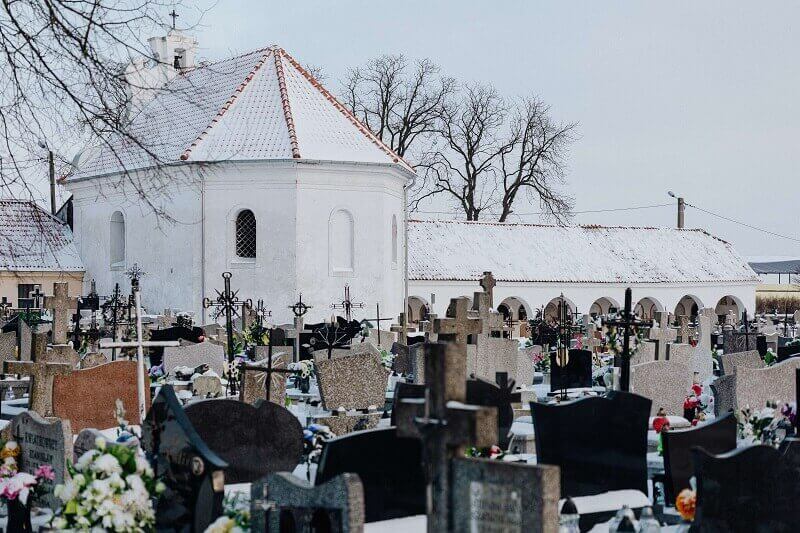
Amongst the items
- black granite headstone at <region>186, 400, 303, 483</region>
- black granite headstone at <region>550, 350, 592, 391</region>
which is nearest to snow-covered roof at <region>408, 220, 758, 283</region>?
black granite headstone at <region>550, 350, 592, 391</region>

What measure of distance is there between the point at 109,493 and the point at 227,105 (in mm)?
25577

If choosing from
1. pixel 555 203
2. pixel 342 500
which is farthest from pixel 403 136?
pixel 342 500

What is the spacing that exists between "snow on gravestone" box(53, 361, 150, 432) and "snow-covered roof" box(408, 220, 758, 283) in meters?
25.8

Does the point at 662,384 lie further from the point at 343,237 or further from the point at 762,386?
the point at 343,237

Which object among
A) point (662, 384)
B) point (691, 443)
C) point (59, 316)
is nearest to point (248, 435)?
point (691, 443)

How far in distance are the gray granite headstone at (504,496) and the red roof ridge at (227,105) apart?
81.5 feet

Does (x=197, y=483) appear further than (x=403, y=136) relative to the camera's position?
No

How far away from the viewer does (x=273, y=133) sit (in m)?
29.6

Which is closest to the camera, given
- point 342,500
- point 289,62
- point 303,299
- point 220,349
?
point 342,500

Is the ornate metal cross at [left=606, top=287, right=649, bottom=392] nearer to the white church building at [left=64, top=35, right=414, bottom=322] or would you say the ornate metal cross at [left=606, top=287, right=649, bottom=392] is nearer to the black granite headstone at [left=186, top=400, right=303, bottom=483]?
the black granite headstone at [left=186, top=400, right=303, bottom=483]

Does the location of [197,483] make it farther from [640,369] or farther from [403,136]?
[403,136]

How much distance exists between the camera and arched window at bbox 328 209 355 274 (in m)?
29.7

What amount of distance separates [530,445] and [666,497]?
2113mm

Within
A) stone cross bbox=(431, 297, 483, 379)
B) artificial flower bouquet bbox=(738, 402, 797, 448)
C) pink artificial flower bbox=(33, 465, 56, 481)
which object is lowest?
pink artificial flower bbox=(33, 465, 56, 481)
